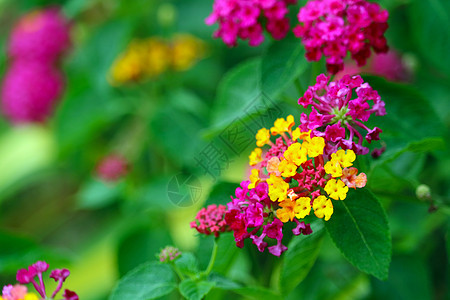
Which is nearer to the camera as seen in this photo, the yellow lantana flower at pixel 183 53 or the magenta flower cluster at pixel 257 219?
the magenta flower cluster at pixel 257 219

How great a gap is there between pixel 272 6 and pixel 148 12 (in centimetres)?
88

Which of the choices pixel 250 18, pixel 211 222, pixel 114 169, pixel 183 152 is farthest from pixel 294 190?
pixel 114 169

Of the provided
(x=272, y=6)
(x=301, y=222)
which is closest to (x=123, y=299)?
(x=301, y=222)

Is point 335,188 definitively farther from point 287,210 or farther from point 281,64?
point 281,64

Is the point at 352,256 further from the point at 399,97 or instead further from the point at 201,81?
the point at 201,81

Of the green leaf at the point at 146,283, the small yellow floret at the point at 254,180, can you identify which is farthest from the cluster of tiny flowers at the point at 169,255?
the small yellow floret at the point at 254,180

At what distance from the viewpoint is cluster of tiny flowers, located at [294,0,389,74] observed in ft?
2.64

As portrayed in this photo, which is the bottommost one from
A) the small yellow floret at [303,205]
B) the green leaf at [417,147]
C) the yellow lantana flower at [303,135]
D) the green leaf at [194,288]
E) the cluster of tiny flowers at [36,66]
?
the green leaf at [417,147]

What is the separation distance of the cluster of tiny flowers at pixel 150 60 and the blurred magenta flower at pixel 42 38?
31 cm

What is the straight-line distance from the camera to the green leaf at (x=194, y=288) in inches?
27.6

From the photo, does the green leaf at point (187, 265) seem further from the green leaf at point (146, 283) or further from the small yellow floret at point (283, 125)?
the small yellow floret at point (283, 125)

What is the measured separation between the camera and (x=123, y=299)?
0.73 meters

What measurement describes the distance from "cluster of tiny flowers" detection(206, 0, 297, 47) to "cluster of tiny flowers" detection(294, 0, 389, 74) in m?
0.07

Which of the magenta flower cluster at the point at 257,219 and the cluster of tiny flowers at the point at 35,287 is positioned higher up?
the cluster of tiny flowers at the point at 35,287
